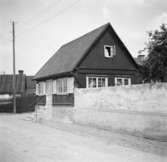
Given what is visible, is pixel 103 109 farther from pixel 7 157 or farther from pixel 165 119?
pixel 7 157

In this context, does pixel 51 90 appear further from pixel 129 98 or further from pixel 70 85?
pixel 129 98

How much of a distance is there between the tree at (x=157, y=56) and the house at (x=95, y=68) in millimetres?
7589

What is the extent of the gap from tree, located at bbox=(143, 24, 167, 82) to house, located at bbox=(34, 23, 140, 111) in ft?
24.9

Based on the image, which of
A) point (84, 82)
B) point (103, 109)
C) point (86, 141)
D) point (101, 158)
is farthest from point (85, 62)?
point (101, 158)

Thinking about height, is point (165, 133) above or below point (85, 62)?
below

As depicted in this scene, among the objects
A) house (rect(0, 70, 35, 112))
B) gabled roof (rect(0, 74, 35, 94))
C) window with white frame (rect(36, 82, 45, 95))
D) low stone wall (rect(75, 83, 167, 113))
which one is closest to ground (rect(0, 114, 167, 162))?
low stone wall (rect(75, 83, 167, 113))

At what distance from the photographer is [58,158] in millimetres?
7695

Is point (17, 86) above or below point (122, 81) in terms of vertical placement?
above

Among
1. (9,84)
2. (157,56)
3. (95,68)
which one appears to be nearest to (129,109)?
(157,56)

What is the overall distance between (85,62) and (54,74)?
3662 mm

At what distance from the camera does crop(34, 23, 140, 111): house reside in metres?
20.0

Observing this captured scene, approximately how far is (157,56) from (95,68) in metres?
8.57

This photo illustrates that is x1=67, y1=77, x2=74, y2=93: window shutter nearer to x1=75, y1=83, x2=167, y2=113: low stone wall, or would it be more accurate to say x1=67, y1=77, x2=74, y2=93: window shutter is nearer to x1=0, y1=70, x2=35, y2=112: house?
x1=75, y1=83, x2=167, y2=113: low stone wall

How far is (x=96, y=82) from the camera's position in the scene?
67.8ft
